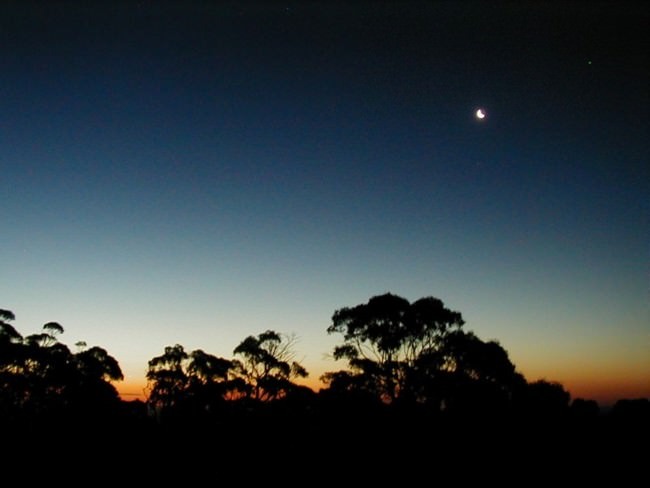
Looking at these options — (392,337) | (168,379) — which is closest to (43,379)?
(168,379)

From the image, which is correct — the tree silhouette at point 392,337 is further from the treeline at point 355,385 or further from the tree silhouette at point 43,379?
the tree silhouette at point 43,379

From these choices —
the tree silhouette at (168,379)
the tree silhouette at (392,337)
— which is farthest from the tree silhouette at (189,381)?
the tree silhouette at (392,337)

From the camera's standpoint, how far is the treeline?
37.2 meters

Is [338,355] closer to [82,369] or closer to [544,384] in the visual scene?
[544,384]

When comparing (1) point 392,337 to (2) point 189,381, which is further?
(2) point 189,381

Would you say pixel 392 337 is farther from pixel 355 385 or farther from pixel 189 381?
pixel 189 381

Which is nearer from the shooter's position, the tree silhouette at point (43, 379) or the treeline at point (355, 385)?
the treeline at point (355, 385)

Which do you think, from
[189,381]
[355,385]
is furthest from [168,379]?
[355,385]

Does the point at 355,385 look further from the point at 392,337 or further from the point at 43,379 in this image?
the point at 43,379

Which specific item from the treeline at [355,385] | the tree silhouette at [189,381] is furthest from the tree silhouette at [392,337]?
the tree silhouette at [189,381]

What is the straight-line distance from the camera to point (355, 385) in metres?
42.1

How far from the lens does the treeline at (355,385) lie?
37.2 m

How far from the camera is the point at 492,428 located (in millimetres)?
27250

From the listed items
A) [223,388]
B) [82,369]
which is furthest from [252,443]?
[82,369]
